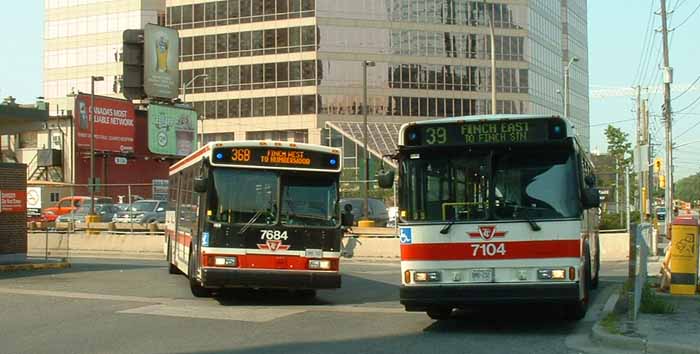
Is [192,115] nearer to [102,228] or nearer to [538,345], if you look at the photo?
[102,228]

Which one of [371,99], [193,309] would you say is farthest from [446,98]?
[193,309]

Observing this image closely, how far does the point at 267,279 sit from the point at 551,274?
214 inches

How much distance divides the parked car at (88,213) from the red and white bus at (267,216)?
27.5 m

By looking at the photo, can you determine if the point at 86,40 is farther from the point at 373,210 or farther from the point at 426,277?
the point at 426,277

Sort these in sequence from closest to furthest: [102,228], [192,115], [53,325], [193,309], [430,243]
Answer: [430,243]
[53,325]
[193,309]
[102,228]
[192,115]

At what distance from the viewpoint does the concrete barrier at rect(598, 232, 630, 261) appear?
2944 cm

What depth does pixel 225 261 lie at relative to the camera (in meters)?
14.7

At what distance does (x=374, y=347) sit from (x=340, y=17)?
65.6 m

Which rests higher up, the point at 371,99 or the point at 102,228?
the point at 371,99

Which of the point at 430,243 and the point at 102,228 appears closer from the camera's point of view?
the point at 430,243

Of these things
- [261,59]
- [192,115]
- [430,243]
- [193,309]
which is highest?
[261,59]

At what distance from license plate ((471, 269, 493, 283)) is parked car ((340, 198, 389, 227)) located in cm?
2357

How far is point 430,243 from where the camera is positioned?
1138 centimetres

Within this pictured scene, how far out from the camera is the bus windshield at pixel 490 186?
11.2 m
